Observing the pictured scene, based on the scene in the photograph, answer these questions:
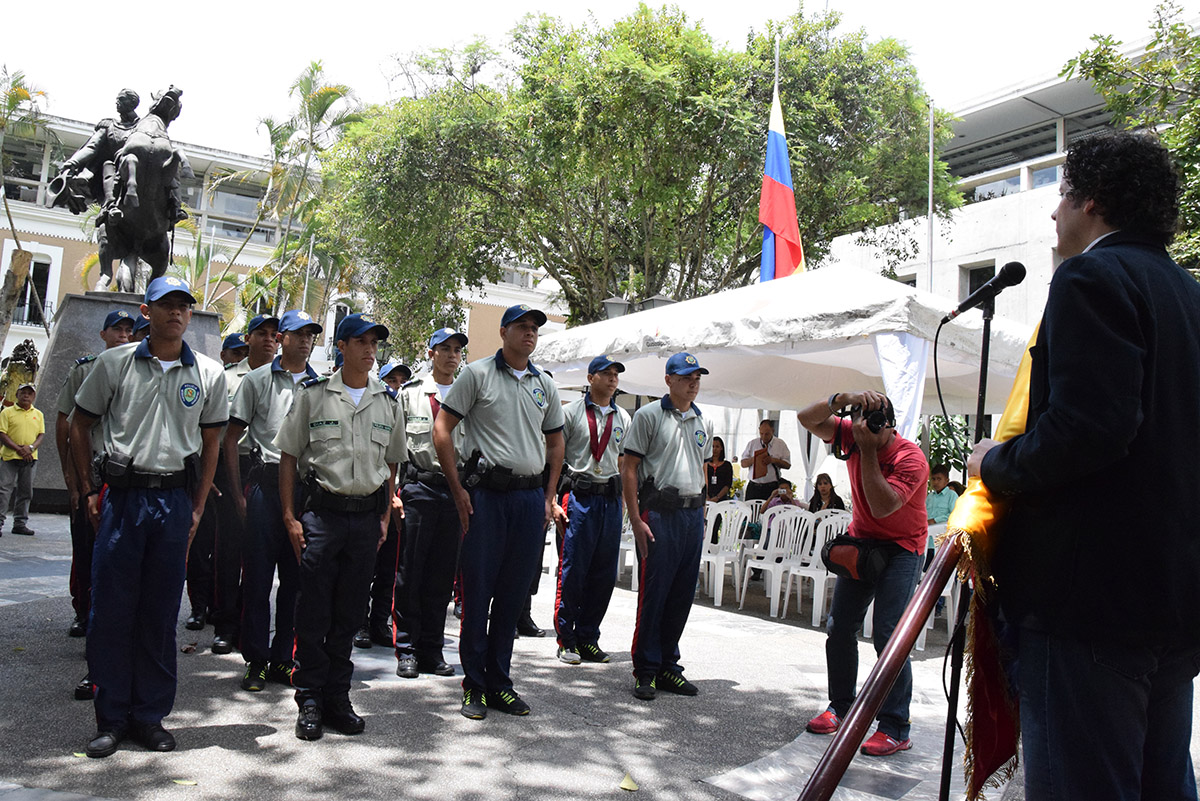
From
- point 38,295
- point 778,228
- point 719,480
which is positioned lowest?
point 719,480

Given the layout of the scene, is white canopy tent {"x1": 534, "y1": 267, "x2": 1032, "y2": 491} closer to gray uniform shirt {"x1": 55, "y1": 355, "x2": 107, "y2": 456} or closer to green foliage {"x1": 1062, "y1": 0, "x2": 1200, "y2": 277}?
green foliage {"x1": 1062, "y1": 0, "x2": 1200, "y2": 277}

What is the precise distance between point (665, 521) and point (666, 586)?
15.3 inches

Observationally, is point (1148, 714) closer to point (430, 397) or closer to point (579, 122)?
point (430, 397)

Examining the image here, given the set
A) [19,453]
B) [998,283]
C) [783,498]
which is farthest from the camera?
[783,498]

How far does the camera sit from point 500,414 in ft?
16.2

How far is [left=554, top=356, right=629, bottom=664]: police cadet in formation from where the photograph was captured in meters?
6.50

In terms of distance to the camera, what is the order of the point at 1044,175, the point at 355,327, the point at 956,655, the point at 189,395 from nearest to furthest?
the point at 956,655
the point at 189,395
the point at 355,327
the point at 1044,175

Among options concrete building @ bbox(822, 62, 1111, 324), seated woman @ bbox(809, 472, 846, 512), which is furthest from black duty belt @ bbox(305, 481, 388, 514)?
concrete building @ bbox(822, 62, 1111, 324)

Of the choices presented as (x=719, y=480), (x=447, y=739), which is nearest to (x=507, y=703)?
(x=447, y=739)

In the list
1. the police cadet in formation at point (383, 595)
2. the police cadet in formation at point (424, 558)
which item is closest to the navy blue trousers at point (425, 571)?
the police cadet in formation at point (424, 558)

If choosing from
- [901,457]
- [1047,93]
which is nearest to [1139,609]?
[901,457]

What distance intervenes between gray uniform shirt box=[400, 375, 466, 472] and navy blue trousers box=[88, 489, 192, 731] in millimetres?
2037

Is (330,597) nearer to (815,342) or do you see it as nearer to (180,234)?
(815,342)

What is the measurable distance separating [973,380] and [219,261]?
112 feet
